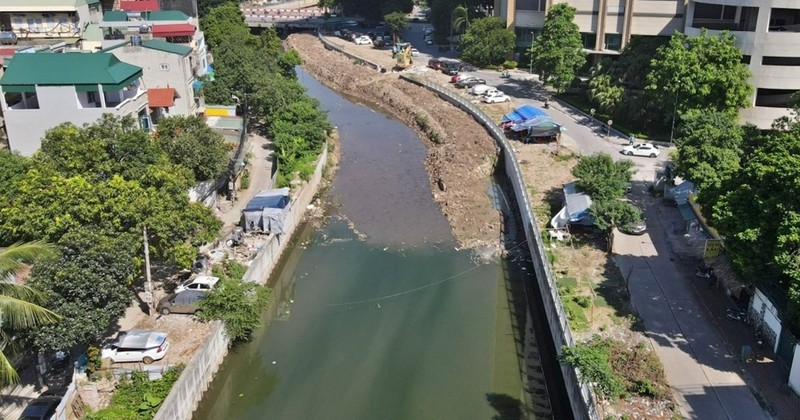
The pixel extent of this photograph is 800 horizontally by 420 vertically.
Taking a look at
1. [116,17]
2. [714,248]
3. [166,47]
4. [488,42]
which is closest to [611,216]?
[714,248]

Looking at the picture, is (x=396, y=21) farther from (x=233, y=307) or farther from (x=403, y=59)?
(x=233, y=307)

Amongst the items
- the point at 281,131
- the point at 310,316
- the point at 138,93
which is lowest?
the point at 310,316

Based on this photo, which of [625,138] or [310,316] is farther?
[625,138]

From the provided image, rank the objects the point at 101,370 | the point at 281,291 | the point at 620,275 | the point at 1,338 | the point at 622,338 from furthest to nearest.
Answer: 1. the point at 281,291
2. the point at 620,275
3. the point at 622,338
4. the point at 101,370
5. the point at 1,338

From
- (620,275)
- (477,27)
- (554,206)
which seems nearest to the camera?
(620,275)

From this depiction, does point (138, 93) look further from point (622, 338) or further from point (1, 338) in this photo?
point (622, 338)

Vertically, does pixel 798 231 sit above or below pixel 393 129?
above

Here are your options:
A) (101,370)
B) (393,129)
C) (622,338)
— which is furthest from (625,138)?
(101,370)
